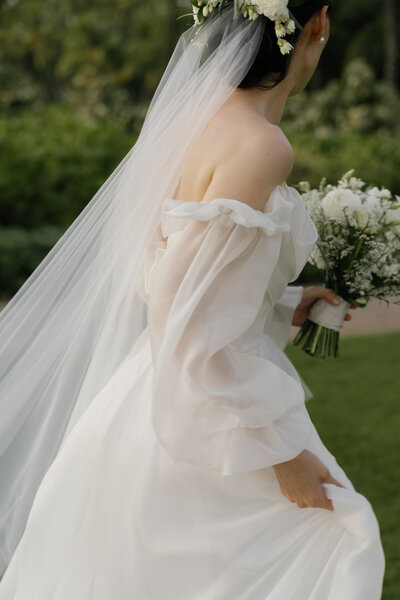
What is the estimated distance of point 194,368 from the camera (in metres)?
1.92

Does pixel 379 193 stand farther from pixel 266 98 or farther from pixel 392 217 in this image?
pixel 266 98

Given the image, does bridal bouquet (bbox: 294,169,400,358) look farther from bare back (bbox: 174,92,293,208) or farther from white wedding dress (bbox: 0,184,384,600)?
bare back (bbox: 174,92,293,208)

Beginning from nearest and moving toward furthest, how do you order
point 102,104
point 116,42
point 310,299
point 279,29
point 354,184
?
point 279,29 < point 310,299 < point 354,184 < point 102,104 < point 116,42

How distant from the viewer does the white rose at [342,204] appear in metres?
2.66

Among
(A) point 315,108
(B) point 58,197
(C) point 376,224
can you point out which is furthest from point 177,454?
(A) point 315,108

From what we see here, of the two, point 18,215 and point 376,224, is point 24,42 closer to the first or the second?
point 18,215

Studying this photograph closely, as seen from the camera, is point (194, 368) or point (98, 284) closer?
point (194, 368)

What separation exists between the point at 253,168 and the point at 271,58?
387 mm

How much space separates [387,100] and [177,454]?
1876 centimetres

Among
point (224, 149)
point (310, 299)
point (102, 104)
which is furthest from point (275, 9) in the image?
point (102, 104)

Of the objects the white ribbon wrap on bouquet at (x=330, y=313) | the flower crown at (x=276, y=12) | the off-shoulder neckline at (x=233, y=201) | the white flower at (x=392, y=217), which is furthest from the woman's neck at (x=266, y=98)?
the white ribbon wrap on bouquet at (x=330, y=313)

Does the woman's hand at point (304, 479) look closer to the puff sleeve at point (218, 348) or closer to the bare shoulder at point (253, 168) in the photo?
the puff sleeve at point (218, 348)

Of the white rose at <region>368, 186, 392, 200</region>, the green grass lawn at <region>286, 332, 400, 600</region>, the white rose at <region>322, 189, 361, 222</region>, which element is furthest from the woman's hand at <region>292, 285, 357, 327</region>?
the green grass lawn at <region>286, 332, 400, 600</region>

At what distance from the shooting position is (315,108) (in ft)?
62.2
